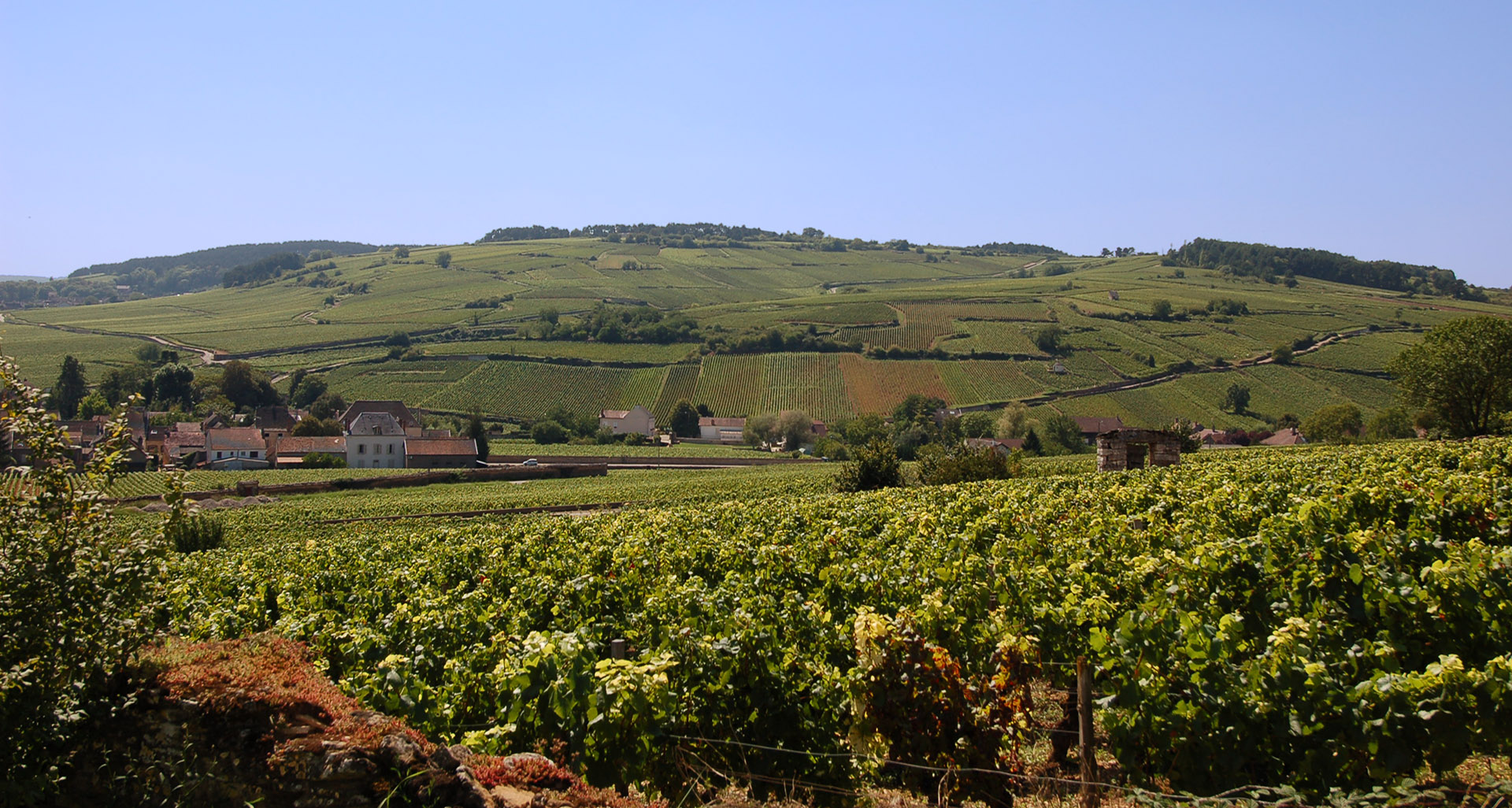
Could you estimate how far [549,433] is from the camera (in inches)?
3344

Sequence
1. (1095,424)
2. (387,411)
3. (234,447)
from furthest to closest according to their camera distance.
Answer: (1095,424), (387,411), (234,447)

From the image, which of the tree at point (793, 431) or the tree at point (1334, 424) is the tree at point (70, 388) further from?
the tree at point (1334, 424)

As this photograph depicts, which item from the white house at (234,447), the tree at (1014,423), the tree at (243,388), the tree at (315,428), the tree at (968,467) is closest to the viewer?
the tree at (968,467)

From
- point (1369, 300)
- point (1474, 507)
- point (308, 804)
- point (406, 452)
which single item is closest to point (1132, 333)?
point (1369, 300)

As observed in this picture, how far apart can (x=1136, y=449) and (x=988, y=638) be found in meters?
20.8

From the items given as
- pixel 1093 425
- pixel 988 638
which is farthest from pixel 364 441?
pixel 988 638

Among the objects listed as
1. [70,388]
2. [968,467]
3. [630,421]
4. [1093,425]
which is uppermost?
[70,388]

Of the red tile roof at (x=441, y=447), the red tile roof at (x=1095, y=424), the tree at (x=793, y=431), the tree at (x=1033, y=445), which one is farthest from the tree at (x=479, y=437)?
the red tile roof at (x=1095, y=424)

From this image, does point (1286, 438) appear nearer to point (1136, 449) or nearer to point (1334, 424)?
point (1334, 424)

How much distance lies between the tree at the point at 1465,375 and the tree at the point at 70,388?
10831 cm

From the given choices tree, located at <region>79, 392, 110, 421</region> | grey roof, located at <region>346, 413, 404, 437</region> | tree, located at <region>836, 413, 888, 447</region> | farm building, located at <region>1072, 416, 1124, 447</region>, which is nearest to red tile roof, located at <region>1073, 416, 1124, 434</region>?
farm building, located at <region>1072, 416, 1124, 447</region>

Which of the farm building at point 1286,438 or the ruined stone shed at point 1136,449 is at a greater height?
the ruined stone shed at point 1136,449

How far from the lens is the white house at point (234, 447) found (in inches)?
2756

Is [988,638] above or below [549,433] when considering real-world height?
above
